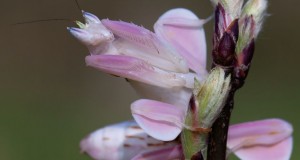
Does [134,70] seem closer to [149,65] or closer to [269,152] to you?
[149,65]

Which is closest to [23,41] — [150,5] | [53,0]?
[53,0]

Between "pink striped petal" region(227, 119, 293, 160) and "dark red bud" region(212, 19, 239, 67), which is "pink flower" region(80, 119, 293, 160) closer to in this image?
"pink striped petal" region(227, 119, 293, 160)

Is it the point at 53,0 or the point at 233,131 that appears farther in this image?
the point at 53,0

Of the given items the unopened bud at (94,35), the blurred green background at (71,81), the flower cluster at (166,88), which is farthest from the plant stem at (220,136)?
the blurred green background at (71,81)

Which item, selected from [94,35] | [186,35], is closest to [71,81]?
[186,35]

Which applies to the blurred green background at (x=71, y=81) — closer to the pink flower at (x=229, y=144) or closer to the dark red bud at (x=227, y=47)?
the pink flower at (x=229, y=144)

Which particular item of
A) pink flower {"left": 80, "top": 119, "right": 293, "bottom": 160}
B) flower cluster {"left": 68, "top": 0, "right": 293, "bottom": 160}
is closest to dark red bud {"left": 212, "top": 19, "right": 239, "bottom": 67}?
flower cluster {"left": 68, "top": 0, "right": 293, "bottom": 160}

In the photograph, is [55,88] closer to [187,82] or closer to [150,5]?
[150,5]
